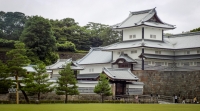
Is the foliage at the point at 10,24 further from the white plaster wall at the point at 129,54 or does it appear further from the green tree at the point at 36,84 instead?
the green tree at the point at 36,84

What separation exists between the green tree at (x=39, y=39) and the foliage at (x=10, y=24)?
14.7 meters

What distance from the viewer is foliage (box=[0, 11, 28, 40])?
7762cm

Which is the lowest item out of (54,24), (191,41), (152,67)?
(152,67)

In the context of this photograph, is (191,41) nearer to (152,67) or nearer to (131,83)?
(152,67)

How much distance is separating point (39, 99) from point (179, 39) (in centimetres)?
2250

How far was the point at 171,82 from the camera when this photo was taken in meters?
52.0

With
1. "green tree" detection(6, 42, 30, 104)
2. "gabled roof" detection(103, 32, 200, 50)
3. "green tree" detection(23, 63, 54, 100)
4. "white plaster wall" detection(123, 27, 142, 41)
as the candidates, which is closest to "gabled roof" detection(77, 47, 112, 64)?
"gabled roof" detection(103, 32, 200, 50)

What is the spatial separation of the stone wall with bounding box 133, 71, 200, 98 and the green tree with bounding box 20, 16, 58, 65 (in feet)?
59.6

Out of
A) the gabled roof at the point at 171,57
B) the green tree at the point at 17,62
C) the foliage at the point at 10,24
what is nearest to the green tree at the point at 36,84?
the green tree at the point at 17,62

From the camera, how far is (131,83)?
158 ft

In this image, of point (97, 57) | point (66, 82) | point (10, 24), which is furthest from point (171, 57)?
point (10, 24)

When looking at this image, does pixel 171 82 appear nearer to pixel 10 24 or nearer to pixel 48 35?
pixel 48 35

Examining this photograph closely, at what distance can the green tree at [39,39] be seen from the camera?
6246 centimetres

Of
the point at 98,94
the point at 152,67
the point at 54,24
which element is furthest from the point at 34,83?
the point at 54,24
